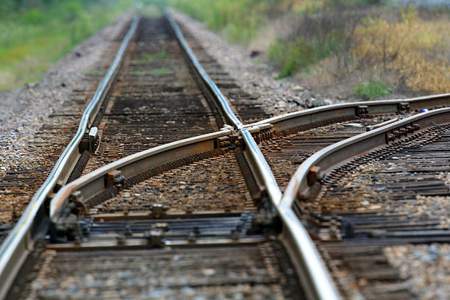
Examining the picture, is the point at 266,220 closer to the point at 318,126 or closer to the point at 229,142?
the point at 229,142

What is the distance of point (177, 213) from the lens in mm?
5309

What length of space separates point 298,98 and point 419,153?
4.12 m

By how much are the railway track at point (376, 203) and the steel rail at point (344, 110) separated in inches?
45.4

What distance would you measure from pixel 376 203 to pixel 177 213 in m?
1.48

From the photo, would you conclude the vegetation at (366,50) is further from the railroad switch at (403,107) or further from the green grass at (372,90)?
the railroad switch at (403,107)

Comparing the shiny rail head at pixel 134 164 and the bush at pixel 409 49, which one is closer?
the shiny rail head at pixel 134 164

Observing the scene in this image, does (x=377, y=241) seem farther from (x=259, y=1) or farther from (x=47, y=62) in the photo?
(x=259, y=1)

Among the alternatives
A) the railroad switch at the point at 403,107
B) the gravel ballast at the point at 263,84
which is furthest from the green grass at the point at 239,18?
the railroad switch at the point at 403,107

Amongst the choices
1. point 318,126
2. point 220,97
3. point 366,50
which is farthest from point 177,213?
point 366,50

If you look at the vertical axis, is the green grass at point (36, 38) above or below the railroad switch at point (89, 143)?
below

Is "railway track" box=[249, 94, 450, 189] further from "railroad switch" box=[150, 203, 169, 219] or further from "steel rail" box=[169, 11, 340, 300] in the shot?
"railroad switch" box=[150, 203, 169, 219]

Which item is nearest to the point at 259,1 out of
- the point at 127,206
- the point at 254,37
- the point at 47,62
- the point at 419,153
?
the point at 254,37

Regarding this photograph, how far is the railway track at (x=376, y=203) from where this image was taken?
4117 mm

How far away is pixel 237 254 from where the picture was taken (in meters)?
4.47
